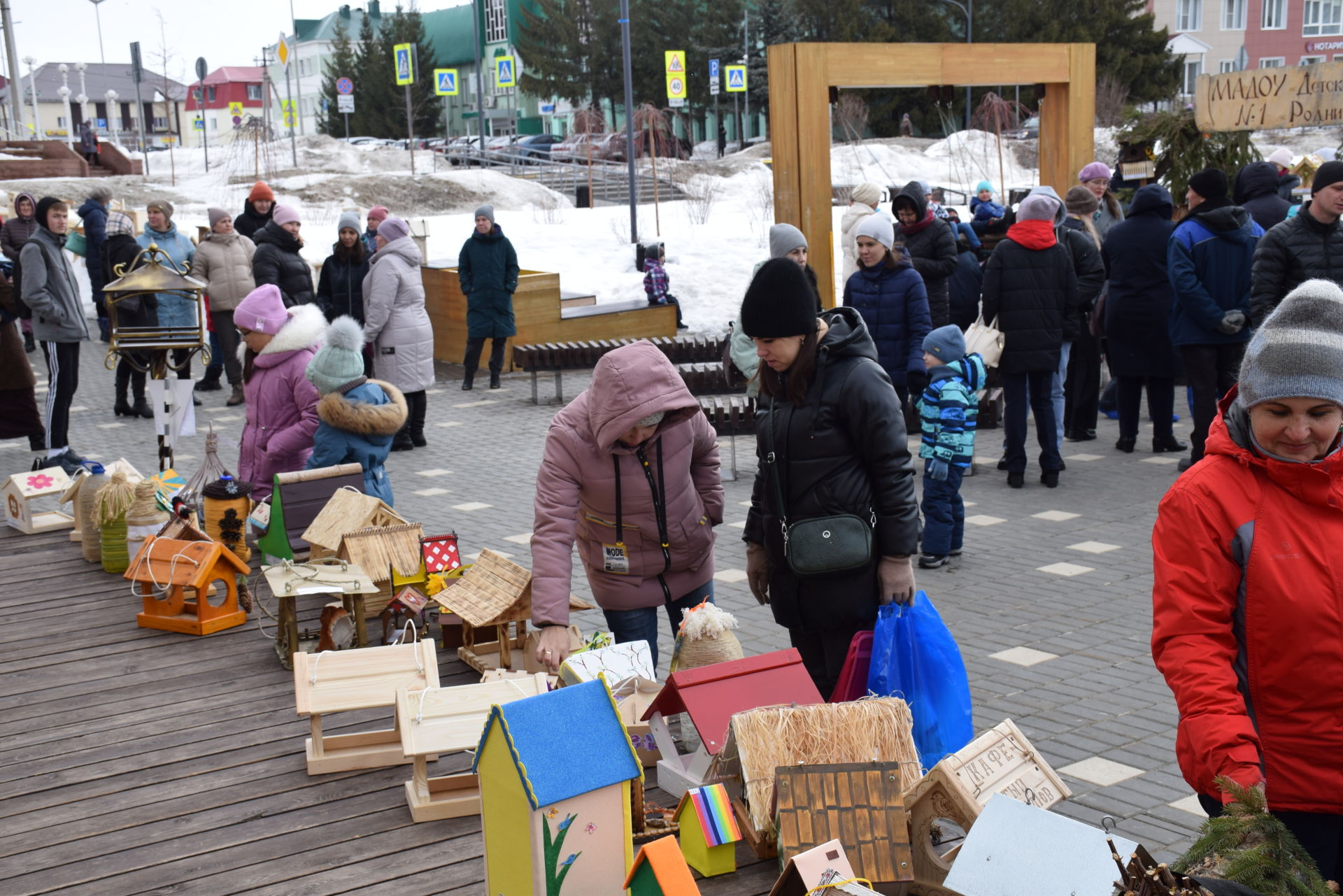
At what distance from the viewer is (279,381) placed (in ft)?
22.1

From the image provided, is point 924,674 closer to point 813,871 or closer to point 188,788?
point 813,871

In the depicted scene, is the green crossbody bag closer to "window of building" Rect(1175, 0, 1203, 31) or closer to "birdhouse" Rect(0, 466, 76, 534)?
"birdhouse" Rect(0, 466, 76, 534)

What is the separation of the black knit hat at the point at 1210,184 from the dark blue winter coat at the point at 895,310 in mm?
1967

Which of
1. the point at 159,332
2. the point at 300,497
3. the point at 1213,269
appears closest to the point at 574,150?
the point at 1213,269

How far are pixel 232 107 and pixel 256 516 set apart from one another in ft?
118

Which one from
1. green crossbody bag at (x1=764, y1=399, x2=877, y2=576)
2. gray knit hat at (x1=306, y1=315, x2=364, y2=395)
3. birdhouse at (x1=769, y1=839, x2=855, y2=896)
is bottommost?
birdhouse at (x1=769, y1=839, x2=855, y2=896)

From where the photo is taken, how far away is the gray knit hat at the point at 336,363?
250 inches

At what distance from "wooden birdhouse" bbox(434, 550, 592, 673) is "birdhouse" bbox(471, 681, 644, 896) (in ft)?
6.46

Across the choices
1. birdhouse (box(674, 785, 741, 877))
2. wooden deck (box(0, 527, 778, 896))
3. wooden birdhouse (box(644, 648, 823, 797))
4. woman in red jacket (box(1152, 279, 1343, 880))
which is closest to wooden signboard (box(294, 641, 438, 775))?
wooden deck (box(0, 527, 778, 896))

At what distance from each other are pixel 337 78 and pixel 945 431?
187ft

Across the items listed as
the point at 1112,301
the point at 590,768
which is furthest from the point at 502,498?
the point at 590,768

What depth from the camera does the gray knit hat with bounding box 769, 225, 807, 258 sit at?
6543mm

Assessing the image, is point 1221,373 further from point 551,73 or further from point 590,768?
point 551,73

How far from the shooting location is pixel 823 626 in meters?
3.95
